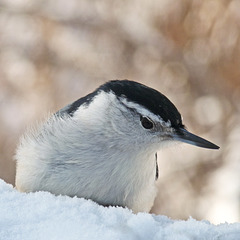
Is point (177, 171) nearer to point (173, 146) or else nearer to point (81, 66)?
point (81, 66)

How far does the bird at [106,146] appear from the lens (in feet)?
4.26

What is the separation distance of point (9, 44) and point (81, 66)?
1.28 feet

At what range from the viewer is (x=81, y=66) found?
9.31 feet

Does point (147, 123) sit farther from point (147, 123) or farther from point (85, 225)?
point (85, 225)

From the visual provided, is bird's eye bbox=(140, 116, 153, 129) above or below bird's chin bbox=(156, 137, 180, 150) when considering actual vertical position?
above

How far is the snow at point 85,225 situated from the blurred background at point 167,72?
1.82m

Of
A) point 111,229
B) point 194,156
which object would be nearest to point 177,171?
point 194,156

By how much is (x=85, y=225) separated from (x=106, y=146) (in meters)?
0.47

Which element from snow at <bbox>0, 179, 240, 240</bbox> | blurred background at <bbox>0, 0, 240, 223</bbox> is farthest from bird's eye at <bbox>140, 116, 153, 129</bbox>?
blurred background at <bbox>0, 0, 240, 223</bbox>

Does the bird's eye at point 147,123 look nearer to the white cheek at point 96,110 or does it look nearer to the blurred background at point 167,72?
the white cheek at point 96,110

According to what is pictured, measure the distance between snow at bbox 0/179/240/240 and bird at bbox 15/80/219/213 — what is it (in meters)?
0.28

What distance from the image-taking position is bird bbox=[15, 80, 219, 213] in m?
1.30

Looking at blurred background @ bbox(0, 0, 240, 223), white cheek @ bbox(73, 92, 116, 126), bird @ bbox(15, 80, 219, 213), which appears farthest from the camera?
blurred background @ bbox(0, 0, 240, 223)

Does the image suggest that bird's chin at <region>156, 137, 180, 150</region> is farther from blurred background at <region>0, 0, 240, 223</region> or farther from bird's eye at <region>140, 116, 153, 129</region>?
blurred background at <region>0, 0, 240, 223</region>
